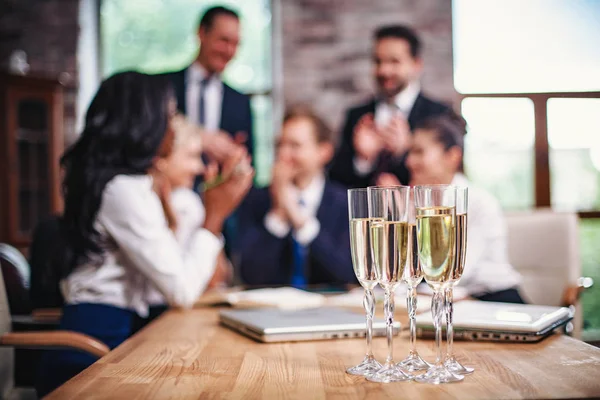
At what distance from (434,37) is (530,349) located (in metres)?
3.19

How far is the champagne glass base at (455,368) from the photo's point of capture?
1.08 meters

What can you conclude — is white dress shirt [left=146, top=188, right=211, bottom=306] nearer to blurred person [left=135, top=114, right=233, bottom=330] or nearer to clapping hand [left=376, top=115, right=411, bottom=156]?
blurred person [left=135, top=114, right=233, bottom=330]

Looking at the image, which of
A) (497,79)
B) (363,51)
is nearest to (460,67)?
(497,79)

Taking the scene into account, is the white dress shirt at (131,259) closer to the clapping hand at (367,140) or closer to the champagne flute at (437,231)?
the champagne flute at (437,231)

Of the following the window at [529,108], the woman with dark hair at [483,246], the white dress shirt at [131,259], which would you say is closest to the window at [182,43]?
the woman with dark hair at [483,246]

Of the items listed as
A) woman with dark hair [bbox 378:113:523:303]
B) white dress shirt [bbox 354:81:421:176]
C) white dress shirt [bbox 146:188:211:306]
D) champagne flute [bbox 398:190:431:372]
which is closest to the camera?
champagne flute [bbox 398:190:431:372]

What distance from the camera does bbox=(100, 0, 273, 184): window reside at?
4.27m

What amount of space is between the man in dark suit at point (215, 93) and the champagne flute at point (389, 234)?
3187mm

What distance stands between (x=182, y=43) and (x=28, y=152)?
1.11m

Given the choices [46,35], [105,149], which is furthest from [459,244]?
[46,35]

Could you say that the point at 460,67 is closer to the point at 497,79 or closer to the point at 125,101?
the point at 497,79

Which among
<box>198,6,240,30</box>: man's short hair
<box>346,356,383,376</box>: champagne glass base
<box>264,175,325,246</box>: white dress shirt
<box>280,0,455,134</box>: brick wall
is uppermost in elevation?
<box>198,6,240,30</box>: man's short hair

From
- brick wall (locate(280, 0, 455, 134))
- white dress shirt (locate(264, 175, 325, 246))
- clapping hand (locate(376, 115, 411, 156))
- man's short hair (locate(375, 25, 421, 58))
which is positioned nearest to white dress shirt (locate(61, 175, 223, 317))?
white dress shirt (locate(264, 175, 325, 246))

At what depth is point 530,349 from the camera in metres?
1.30
